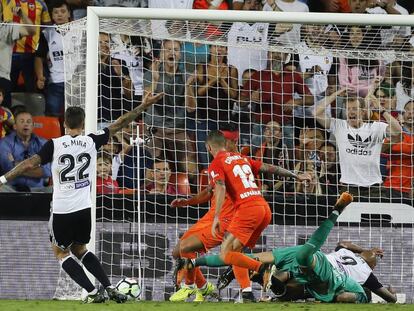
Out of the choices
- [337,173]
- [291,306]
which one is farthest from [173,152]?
[291,306]

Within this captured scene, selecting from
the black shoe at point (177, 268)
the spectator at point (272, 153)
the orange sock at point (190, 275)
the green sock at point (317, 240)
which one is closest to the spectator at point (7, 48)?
the spectator at point (272, 153)

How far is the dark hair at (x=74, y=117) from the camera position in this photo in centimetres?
1007

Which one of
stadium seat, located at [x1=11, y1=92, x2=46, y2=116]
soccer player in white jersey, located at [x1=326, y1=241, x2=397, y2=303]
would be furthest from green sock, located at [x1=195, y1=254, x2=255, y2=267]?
stadium seat, located at [x1=11, y1=92, x2=46, y2=116]

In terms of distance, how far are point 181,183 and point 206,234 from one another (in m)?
1.42

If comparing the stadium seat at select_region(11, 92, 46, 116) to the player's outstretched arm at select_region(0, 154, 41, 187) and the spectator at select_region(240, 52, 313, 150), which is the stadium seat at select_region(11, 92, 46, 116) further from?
the player's outstretched arm at select_region(0, 154, 41, 187)

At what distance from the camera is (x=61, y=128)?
14156 millimetres

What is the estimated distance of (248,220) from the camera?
1124 cm

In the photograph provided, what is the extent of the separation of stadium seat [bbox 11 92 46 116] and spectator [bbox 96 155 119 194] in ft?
5.22

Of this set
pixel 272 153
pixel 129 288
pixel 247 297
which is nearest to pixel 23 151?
pixel 272 153

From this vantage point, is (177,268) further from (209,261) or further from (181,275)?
(209,261)

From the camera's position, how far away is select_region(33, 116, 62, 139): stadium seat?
1405cm

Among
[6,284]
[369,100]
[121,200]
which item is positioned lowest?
[6,284]

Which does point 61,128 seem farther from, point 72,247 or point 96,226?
point 72,247

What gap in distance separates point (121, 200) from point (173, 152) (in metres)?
1.11
